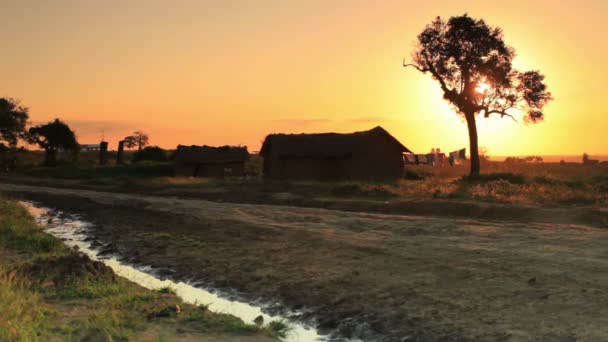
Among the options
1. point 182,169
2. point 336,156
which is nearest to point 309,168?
point 336,156

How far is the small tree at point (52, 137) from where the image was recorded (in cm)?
6994

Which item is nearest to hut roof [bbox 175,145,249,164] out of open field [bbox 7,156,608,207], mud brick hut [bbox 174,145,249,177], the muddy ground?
mud brick hut [bbox 174,145,249,177]

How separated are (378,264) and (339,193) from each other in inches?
674

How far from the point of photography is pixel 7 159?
210ft

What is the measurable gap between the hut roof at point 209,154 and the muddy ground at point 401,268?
103 feet

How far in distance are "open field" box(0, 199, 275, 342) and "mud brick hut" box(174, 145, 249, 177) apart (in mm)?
39656

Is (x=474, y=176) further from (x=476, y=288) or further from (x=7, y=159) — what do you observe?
(x=7, y=159)

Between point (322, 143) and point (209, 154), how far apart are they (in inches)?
583

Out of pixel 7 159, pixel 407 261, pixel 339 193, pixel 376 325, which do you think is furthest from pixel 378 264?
pixel 7 159

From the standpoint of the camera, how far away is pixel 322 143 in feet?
132

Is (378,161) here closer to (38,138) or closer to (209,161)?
(209,161)

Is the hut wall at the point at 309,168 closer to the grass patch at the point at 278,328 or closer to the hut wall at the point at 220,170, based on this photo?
the hut wall at the point at 220,170

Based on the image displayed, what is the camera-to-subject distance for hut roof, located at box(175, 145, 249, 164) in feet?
164

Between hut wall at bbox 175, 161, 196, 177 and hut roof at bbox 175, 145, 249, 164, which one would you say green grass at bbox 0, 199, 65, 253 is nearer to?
hut wall at bbox 175, 161, 196, 177
